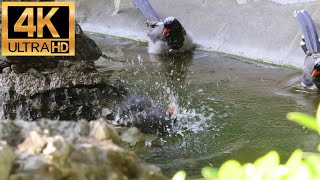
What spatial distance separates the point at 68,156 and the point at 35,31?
305cm

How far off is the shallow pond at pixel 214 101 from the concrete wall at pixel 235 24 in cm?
29

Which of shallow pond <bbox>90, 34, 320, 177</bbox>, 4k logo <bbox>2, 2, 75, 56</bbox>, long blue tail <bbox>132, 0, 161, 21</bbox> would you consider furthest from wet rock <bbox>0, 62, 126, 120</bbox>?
long blue tail <bbox>132, 0, 161, 21</bbox>

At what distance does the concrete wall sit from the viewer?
6.95 metres

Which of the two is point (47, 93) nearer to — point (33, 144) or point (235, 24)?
point (33, 144)

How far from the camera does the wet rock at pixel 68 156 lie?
5.08 feet

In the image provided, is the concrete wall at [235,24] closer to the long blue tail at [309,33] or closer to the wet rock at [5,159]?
the long blue tail at [309,33]

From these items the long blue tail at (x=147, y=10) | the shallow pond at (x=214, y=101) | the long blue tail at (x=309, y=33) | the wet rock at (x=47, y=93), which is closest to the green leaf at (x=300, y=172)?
the shallow pond at (x=214, y=101)

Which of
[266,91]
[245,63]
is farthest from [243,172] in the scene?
[245,63]

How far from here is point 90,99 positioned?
4.51 metres

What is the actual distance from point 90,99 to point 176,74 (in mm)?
1969

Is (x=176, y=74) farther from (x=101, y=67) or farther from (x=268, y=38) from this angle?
(x=268, y=38)

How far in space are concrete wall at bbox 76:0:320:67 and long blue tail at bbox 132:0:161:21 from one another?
0.97ft

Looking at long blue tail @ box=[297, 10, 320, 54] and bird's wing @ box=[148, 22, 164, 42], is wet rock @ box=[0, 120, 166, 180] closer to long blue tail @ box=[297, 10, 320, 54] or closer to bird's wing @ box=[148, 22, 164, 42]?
long blue tail @ box=[297, 10, 320, 54]

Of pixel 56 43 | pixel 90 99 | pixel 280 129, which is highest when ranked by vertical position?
pixel 56 43
